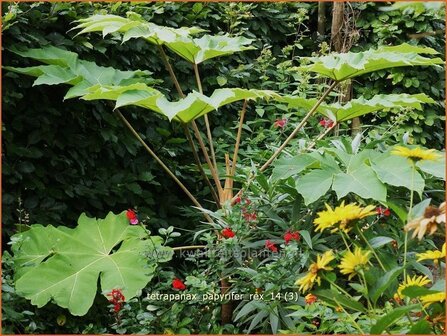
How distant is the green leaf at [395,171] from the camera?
2648mm

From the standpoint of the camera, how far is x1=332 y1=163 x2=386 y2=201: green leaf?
2.57 metres

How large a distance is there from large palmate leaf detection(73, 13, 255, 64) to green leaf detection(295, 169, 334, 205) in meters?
0.67

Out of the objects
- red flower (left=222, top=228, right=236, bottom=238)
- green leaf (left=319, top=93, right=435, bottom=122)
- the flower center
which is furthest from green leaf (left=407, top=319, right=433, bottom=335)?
green leaf (left=319, top=93, right=435, bottom=122)

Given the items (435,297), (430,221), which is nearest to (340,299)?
(435,297)

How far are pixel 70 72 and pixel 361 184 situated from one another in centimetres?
138

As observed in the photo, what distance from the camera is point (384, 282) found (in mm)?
1599

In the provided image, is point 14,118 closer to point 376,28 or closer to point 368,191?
point 368,191

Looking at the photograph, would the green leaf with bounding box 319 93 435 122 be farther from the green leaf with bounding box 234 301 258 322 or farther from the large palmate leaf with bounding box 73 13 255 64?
the green leaf with bounding box 234 301 258 322

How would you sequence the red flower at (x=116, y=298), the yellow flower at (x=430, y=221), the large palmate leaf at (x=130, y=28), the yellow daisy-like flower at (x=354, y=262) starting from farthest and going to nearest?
the large palmate leaf at (x=130, y=28), the red flower at (x=116, y=298), the yellow daisy-like flower at (x=354, y=262), the yellow flower at (x=430, y=221)

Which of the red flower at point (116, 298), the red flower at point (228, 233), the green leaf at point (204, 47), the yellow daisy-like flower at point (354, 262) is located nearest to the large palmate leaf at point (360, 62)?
the green leaf at point (204, 47)

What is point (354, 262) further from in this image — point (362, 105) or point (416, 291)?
point (362, 105)

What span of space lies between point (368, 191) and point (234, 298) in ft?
2.30

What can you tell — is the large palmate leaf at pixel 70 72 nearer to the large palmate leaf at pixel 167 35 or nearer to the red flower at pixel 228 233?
the large palmate leaf at pixel 167 35

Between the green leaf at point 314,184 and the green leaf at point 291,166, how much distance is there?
10cm
